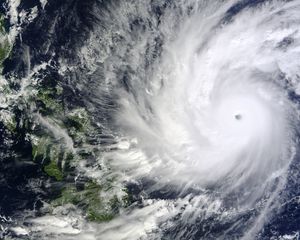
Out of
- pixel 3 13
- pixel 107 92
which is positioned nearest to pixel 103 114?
pixel 107 92

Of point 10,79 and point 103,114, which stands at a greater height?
A: point 10,79

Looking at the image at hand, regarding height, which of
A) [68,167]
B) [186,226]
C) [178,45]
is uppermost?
[178,45]

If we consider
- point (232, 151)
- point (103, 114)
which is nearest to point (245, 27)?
point (232, 151)

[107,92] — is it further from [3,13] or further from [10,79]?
[3,13]

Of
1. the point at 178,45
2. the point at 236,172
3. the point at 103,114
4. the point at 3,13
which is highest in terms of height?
the point at 3,13

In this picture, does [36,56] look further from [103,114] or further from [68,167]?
[68,167]

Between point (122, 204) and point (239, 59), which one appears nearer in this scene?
point (122, 204)
